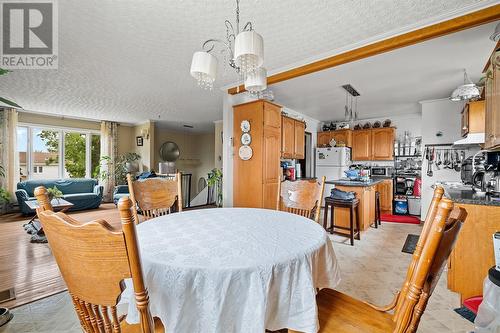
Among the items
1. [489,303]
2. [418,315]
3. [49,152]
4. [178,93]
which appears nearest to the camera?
[418,315]

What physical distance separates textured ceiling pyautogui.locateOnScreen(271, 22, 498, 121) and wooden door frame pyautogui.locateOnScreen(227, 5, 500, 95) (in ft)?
1.06

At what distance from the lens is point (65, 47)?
2490 millimetres

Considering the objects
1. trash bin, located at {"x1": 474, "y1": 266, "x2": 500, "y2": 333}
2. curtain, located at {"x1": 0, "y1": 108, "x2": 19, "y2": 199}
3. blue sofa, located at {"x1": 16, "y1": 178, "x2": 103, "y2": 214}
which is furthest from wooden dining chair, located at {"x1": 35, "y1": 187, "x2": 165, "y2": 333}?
curtain, located at {"x1": 0, "y1": 108, "x2": 19, "y2": 199}

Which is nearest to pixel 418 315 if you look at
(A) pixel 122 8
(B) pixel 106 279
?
(B) pixel 106 279

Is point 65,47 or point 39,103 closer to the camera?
point 65,47

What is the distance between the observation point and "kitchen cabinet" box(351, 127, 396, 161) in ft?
18.1

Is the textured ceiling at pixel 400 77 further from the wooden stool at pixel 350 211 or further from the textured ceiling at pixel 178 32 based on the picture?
the wooden stool at pixel 350 211

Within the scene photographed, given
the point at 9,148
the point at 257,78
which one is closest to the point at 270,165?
the point at 257,78

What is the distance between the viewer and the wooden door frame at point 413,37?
1.84 meters

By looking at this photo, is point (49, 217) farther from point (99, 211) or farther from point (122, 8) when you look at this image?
point (99, 211)

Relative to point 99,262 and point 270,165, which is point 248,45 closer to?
point 99,262

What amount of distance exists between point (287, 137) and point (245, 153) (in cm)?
130

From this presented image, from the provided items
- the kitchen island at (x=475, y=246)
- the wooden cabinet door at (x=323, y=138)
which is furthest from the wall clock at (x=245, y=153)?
the wooden cabinet door at (x=323, y=138)

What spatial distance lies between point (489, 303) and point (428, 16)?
7.24 feet
